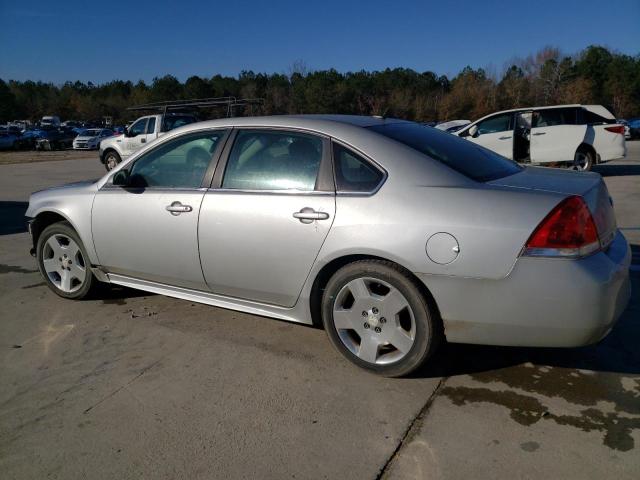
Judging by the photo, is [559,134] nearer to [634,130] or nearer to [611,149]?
[611,149]

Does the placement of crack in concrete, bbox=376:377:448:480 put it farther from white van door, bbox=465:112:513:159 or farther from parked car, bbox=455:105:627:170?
parked car, bbox=455:105:627:170

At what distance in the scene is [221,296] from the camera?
365 cm

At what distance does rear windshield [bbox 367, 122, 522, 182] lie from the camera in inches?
121

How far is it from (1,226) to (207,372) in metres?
6.41

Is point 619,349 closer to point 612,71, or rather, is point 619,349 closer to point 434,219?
point 434,219

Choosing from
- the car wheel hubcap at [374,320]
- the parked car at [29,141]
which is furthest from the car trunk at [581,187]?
the parked car at [29,141]

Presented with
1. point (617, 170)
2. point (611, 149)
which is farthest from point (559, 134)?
point (617, 170)

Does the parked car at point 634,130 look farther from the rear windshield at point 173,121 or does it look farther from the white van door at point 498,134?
the rear windshield at point 173,121

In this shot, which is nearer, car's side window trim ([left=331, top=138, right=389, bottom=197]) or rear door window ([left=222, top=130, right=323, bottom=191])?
car's side window trim ([left=331, top=138, right=389, bottom=197])

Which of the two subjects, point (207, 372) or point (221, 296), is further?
point (221, 296)

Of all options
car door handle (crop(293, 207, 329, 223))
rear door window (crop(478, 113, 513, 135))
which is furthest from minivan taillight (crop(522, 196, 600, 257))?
rear door window (crop(478, 113, 513, 135))

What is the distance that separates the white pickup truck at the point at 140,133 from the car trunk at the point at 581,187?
14.4 m

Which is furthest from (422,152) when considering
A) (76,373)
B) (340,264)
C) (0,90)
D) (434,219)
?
(0,90)

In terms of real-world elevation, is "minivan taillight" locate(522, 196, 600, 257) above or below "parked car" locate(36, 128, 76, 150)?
above
